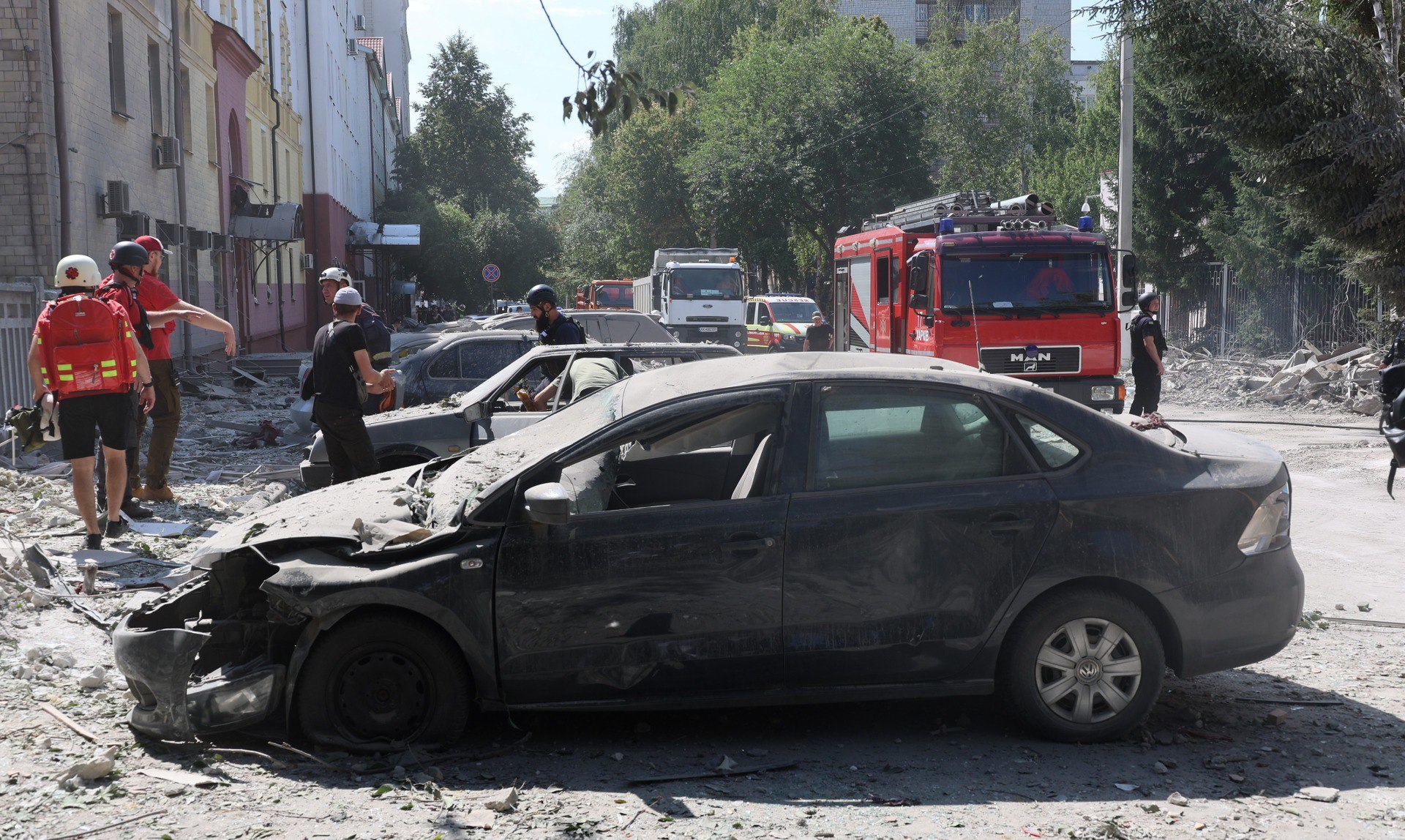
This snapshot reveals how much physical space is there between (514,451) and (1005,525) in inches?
78.4

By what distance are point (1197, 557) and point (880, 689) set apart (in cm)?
131

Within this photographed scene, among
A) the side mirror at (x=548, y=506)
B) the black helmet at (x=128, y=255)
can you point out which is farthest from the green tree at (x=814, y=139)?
the side mirror at (x=548, y=506)

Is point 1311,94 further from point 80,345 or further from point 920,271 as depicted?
point 80,345

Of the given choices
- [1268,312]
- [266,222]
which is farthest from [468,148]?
[1268,312]

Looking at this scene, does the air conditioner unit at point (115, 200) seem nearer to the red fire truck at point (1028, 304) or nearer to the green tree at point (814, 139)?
the red fire truck at point (1028, 304)

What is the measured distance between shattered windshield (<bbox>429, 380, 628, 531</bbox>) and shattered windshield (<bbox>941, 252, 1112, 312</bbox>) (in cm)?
834

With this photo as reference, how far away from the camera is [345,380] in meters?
7.73

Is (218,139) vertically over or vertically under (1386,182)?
over

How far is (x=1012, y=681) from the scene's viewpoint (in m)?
4.48

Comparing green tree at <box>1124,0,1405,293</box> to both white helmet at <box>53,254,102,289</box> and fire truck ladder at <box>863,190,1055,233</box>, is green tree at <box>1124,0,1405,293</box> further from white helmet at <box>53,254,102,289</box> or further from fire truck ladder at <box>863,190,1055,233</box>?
white helmet at <box>53,254,102,289</box>

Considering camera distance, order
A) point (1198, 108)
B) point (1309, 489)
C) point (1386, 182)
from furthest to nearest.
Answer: point (1198, 108)
point (1386, 182)
point (1309, 489)

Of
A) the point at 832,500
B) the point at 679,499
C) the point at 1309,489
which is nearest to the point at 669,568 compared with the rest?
the point at 679,499

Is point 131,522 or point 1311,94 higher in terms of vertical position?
point 1311,94

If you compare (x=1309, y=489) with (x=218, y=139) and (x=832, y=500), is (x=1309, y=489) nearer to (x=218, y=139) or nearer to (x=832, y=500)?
(x=832, y=500)
